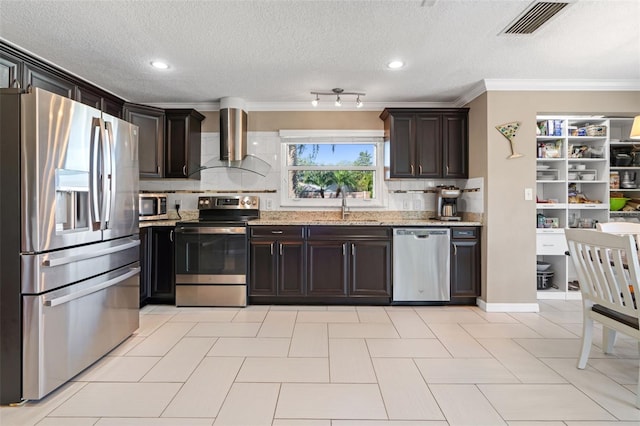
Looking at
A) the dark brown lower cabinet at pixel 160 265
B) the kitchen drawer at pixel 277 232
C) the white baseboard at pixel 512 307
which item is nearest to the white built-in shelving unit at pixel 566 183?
the white baseboard at pixel 512 307

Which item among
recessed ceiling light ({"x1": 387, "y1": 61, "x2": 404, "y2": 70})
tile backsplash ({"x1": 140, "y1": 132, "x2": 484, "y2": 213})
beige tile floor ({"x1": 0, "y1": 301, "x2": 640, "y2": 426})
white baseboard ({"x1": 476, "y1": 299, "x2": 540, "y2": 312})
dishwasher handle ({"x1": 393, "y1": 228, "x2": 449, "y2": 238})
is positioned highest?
recessed ceiling light ({"x1": 387, "y1": 61, "x2": 404, "y2": 70})

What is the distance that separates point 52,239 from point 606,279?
3231 mm

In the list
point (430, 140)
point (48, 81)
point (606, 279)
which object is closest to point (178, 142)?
point (48, 81)

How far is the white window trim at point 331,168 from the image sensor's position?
438 centimetres

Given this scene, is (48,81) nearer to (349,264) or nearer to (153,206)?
(153,206)

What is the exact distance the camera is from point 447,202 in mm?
4219

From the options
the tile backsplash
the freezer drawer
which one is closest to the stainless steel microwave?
the tile backsplash

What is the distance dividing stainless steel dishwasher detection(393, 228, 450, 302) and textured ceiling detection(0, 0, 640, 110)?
1.62 m

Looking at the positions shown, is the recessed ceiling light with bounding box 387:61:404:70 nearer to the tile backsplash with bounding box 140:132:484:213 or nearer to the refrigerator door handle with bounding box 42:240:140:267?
the tile backsplash with bounding box 140:132:484:213

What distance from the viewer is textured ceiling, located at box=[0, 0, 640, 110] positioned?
2225 mm

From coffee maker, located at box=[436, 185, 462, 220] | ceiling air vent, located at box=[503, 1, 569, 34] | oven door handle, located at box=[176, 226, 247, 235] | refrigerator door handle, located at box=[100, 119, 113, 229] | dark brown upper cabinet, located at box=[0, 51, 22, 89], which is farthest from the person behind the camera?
coffee maker, located at box=[436, 185, 462, 220]

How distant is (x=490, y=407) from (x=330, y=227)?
2254 mm

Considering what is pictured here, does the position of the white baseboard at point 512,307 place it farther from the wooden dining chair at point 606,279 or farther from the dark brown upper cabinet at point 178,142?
the dark brown upper cabinet at point 178,142

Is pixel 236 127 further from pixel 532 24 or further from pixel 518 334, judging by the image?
pixel 518 334
